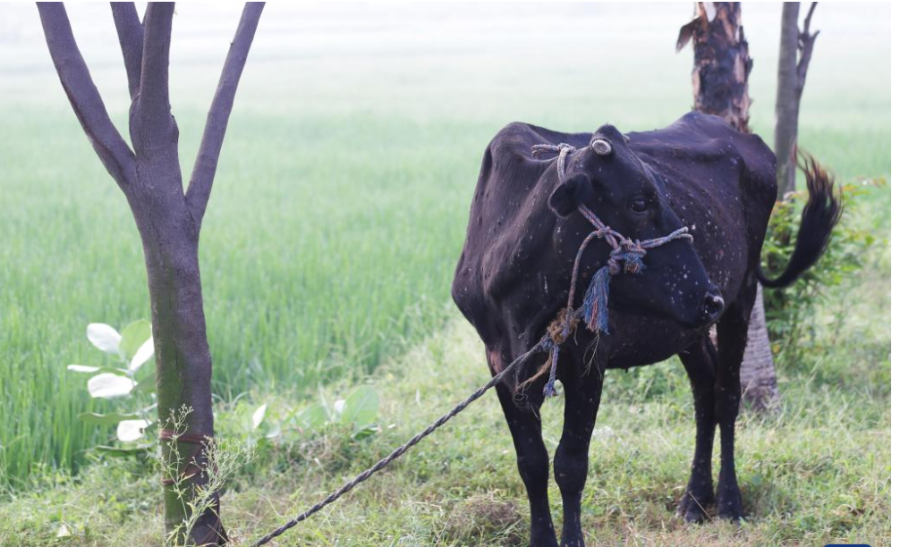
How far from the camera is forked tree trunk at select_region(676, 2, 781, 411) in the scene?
16.0ft

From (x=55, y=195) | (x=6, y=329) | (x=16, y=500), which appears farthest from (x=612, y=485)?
(x=55, y=195)

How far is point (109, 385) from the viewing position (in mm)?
4004

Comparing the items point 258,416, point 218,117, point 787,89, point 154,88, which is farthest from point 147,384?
point 787,89

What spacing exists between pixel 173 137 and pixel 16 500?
179 centimetres

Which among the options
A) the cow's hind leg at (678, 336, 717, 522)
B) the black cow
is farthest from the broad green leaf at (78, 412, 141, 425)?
the cow's hind leg at (678, 336, 717, 522)

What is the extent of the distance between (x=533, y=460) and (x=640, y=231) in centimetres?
102

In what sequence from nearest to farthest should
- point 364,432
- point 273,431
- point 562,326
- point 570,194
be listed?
point 570,194
point 562,326
point 273,431
point 364,432

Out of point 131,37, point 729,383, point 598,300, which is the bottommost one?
point 729,383

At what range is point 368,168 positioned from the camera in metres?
12.9

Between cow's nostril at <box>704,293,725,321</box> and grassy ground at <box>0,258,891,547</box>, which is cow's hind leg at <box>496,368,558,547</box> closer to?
grassy ground at <box>0,258,891,547</box>

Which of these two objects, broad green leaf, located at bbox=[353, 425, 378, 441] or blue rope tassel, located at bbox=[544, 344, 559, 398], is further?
broad green leaf, located at bbox=[353, 425, 378, 441]

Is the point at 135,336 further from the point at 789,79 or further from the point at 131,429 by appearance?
the point at 789,79

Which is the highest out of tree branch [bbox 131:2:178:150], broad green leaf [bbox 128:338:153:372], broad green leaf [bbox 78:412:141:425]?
tree branch [bbox 131:2:178:150]

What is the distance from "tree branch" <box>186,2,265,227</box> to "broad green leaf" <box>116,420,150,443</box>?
3.90ft
